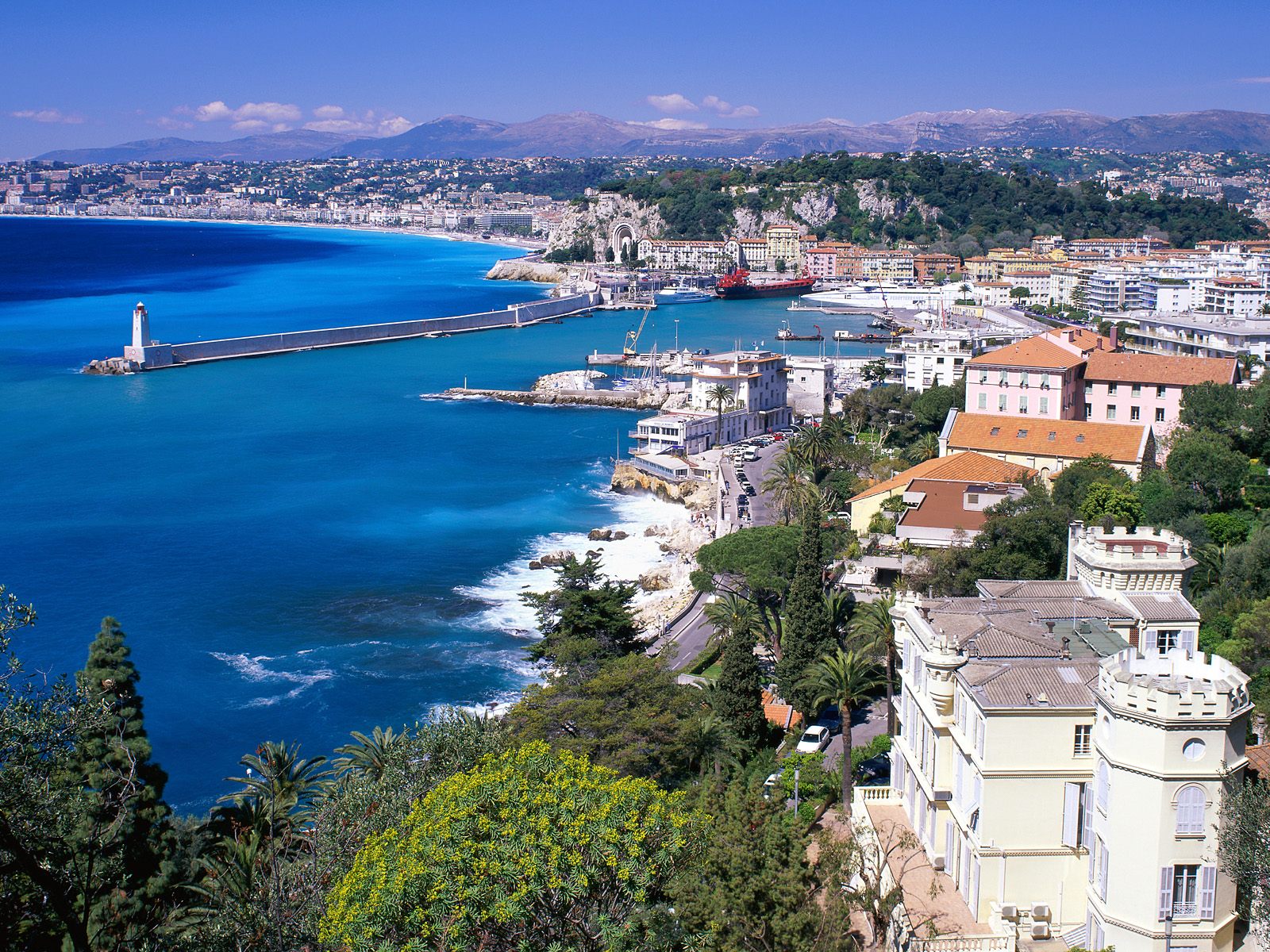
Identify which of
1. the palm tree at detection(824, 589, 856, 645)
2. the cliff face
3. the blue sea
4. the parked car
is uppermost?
the cliff face

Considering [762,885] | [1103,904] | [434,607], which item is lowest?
[434,607]

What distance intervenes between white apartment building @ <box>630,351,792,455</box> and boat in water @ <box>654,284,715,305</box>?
5155cm

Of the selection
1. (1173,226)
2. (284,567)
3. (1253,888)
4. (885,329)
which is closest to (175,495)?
(284,567)

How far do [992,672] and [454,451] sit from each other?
30.6m

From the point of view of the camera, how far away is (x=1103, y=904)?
8.41 metres

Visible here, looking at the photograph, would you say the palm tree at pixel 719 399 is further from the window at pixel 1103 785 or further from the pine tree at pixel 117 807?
the window at pixel 1103 785

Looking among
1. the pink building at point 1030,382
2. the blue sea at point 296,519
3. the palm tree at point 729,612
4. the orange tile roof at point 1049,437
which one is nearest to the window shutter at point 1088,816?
the palm tree at point 729,612

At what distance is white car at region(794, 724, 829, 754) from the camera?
572 inches

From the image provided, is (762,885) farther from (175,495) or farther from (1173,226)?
(1173,226)

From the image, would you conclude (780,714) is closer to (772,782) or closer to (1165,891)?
(772,782)

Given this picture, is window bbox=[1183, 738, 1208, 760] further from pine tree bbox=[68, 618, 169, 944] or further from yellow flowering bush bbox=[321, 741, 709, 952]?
pine tree bbox=[68, 618, 169, 944]

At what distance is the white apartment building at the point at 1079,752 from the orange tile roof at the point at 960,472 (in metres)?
10.8

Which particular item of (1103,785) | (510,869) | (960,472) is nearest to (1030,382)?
(960,472)

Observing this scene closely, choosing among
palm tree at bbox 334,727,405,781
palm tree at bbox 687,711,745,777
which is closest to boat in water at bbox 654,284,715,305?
palm tree at bbox 687,711,745,777
